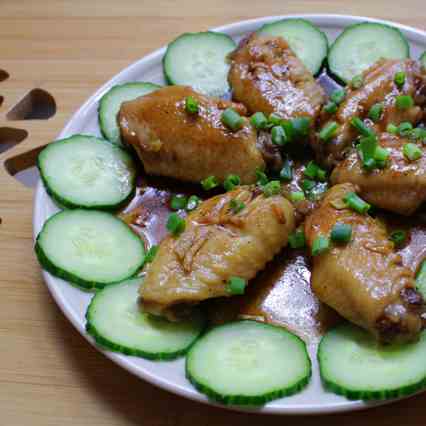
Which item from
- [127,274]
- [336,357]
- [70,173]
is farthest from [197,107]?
[336,357]

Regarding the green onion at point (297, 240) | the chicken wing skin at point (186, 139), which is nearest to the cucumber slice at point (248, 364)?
the green onion at point (297, 240)

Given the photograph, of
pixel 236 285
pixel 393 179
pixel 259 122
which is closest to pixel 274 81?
pixel 259 122

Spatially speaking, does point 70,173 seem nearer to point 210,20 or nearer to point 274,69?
point 274,69

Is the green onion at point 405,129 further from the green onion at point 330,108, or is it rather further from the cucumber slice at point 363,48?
the cucumber slice at point 363,48

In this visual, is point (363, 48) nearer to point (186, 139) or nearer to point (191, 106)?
point (191, 106)

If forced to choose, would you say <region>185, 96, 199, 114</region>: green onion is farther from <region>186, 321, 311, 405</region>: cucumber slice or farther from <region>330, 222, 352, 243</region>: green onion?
<region>186, 321, 311, 405</region>: cucumber slice

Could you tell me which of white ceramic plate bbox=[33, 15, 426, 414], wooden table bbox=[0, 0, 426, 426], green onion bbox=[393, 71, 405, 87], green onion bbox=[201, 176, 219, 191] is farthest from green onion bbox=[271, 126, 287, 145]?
wooden table bbox=[0, 0, 426, 426]
